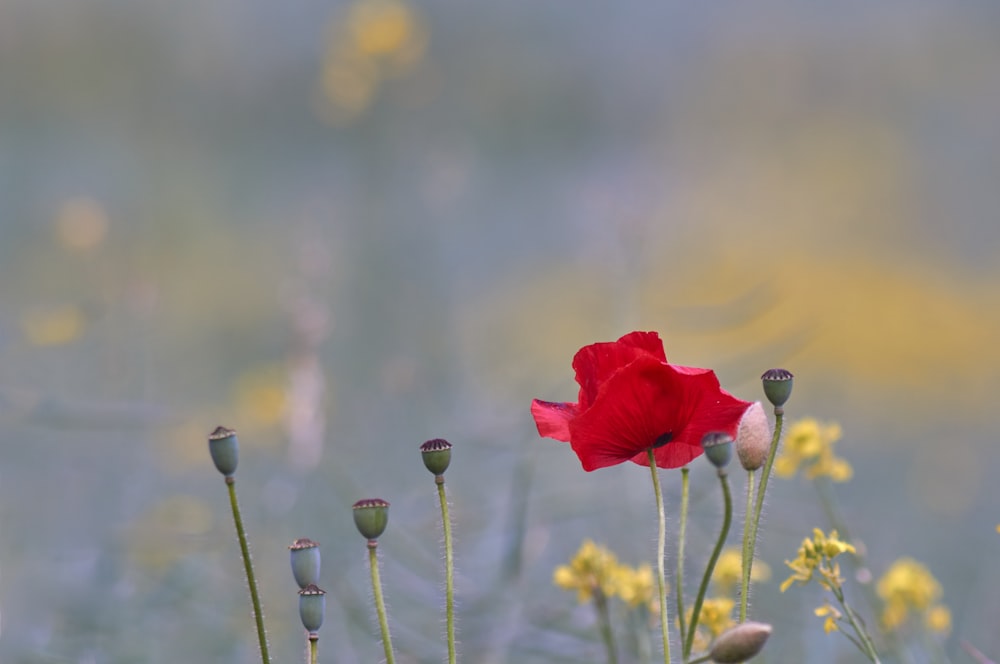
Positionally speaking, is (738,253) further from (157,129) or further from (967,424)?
(157,129)

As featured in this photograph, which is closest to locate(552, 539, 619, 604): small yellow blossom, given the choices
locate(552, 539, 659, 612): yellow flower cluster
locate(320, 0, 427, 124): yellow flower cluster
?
locate(552, 539, 659, 612): yellow flower cluster

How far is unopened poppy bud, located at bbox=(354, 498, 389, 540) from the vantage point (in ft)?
1.02

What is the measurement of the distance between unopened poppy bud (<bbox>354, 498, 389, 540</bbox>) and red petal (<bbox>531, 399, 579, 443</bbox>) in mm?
Result: 74

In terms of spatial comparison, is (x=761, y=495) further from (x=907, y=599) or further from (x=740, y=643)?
(x=907, y=599)

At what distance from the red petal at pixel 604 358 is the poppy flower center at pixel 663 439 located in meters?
0.02

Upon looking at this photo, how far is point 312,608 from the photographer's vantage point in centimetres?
32

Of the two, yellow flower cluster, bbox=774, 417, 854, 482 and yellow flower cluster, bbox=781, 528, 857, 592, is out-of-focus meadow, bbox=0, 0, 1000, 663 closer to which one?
yellow flower cluster, bbox=774, 417, 854, 482

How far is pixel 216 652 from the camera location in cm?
86

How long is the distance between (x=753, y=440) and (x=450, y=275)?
4.88 feet

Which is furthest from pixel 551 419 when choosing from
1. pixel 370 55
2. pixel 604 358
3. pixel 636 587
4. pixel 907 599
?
pixel 370 55

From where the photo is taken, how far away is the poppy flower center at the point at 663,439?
0.37 metres

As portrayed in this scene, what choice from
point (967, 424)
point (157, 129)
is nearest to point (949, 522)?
point (967, 424)

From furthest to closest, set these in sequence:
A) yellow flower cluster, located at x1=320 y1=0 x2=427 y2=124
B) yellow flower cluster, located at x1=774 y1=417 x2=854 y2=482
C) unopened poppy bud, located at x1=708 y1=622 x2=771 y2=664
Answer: yellow flower cluster, located at x1=320 y1=0 x2=427 y2=124 < yellow flower cluster, located at x1=774 y1=417 x2=854 y2=482 < unopened poppy bud, located at x1=708 y1=622 x2=771 y2=664

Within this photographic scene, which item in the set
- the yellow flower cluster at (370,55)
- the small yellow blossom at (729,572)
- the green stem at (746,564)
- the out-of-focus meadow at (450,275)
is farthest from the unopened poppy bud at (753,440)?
the yellow flower cluster at (370,55)
